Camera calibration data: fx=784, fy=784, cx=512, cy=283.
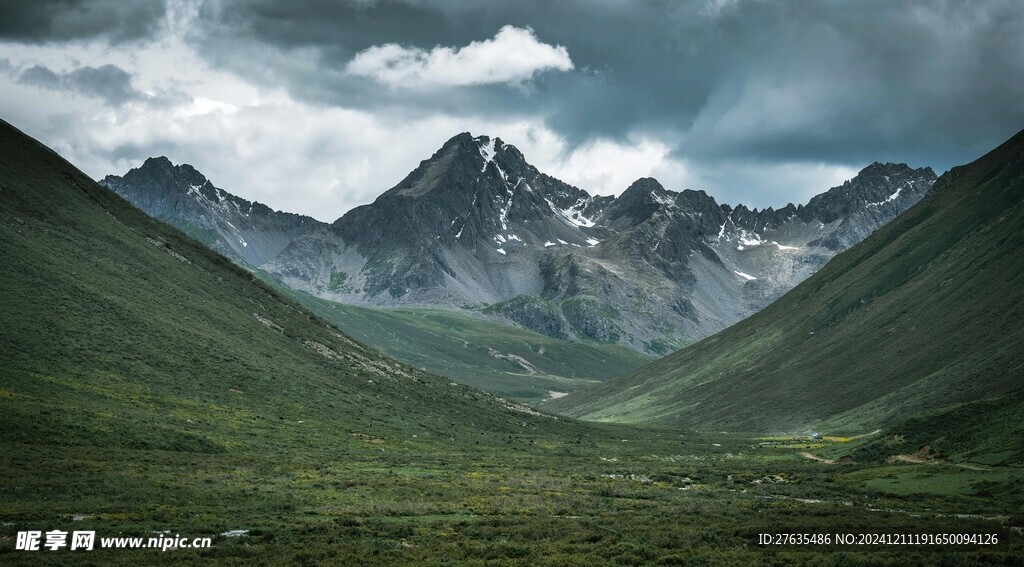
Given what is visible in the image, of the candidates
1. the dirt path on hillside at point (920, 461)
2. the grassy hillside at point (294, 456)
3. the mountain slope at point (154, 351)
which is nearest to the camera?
the grassy hillside at point (294, 456)

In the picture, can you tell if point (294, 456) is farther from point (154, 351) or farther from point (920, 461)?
point (920, 461)

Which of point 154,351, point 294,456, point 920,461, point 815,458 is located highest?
point 154,351

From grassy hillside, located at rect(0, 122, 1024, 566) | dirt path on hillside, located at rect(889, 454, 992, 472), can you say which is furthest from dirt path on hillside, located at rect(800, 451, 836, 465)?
dirt path on hillside, located at rect(889, 454, 992, 472)

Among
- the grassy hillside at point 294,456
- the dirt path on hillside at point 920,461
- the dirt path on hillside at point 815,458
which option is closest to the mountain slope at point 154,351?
the grassy hillside at point 294,456

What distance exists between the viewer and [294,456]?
88.8 meters

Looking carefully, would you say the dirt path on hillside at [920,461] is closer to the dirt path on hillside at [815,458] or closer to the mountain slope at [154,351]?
the dirt path on hillside at [815,458]

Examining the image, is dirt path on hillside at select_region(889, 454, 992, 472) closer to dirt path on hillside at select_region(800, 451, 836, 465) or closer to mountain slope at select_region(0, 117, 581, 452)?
dirt path on hillside at select_region(800, 451, 836, 465)

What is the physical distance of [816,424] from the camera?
577 feet

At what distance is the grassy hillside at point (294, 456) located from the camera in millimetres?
49156

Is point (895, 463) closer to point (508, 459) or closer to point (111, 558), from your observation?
point (508, 459)

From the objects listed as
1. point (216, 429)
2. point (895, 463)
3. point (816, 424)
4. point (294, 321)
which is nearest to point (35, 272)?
point (216, 429)

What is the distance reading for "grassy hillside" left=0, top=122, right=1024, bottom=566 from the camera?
49156 millimetres

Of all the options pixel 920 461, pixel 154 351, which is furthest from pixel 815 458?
pixel 154 351

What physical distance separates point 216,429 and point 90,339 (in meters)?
27.4
